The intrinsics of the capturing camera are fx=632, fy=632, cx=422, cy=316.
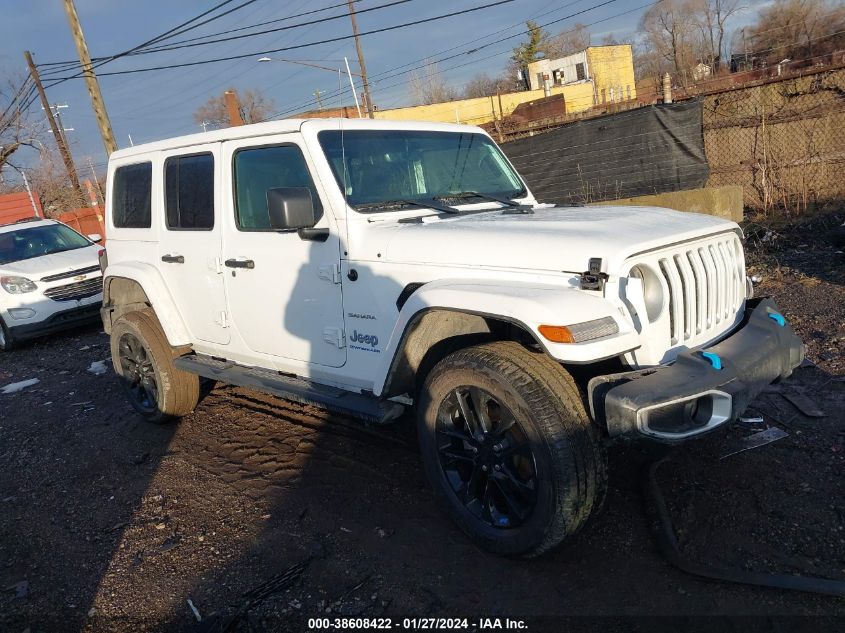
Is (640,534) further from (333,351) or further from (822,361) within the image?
(822,361)

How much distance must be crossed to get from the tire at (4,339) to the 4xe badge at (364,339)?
7503 millimetres

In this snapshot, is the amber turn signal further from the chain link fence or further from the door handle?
the chain link fence

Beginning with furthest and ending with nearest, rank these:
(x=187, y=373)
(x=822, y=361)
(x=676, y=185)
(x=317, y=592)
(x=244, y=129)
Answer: (x=676, y=185)
(x=187, y=373)
(x=822, y=361)
(x=244, y=129)
(x=317, y=592)

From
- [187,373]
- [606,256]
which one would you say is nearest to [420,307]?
[606,256]

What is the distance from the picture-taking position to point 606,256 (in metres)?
2.63

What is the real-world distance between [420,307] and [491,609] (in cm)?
135

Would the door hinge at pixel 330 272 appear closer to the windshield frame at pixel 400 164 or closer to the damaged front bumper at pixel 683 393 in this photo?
the windshield frame at pixel 400 164

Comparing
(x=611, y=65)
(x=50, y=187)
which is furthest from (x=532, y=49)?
(x=50, y=187)

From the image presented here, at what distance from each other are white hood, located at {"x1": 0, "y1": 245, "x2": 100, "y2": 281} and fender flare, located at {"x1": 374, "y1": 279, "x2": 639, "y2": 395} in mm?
7919

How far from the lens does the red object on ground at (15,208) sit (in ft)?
75.9

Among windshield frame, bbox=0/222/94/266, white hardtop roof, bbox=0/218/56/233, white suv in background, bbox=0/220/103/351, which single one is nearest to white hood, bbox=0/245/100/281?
white suv in background, bbox=0/220/103/351

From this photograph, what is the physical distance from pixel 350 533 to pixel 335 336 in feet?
3.53

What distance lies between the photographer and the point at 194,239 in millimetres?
4449

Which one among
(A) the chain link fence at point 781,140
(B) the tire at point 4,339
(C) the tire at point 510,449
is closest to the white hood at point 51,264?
(B) the tire at point 4,339
